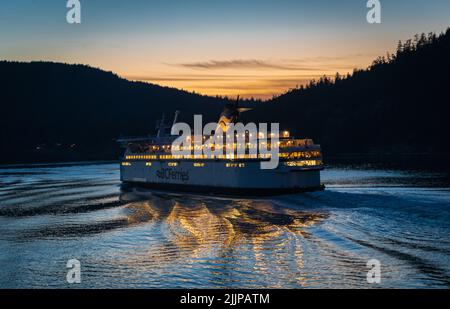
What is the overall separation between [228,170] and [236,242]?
24761 mm

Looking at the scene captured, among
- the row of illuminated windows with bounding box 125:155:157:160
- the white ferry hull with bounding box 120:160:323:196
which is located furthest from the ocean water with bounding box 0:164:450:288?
the row of illuminated windows with bounding box 125:155:157:160

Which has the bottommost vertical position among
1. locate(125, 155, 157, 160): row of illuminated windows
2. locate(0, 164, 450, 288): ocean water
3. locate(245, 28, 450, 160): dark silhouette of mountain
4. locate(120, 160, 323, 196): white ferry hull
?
locate(0, 164, 450, 288): ocean water

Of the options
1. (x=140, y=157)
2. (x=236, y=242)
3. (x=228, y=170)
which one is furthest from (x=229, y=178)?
(x=236, y=242)

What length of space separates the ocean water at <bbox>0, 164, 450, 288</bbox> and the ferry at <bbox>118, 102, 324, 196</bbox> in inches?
76.3

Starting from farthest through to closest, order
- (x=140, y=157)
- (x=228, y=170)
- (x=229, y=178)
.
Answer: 1. (x=140, y=157)
2. (x=228, y=170)
3. (x=229, y=178)

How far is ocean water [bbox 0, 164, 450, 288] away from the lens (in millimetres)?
24859

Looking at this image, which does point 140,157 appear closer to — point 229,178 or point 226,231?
point 229,178

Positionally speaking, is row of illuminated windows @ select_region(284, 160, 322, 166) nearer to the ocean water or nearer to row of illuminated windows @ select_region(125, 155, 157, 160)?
the ocean water

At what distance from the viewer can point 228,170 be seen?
5719cm

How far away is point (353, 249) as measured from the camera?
96.9ft

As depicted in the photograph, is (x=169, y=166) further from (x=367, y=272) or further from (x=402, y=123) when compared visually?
(x=402, y=123)

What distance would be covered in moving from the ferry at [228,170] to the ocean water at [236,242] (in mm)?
1938

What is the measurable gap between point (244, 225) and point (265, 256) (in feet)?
33.3
